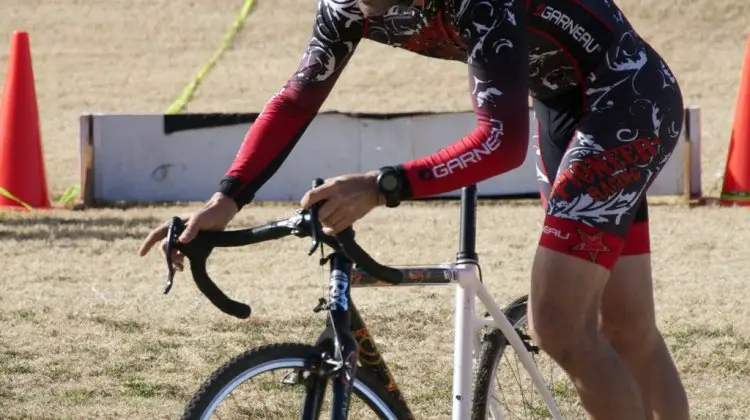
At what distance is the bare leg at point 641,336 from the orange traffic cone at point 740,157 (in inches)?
234

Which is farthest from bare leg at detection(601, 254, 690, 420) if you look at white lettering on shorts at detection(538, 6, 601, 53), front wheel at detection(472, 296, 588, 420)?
white lettering on shorts at detection(538, 6, 601, 53)

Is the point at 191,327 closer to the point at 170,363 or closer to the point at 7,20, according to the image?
the point at 170,363

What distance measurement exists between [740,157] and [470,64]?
7.05 metres

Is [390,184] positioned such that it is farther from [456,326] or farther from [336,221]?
[456,326]

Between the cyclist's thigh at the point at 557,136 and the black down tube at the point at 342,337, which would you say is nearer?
the black down tube at the point at 342,337

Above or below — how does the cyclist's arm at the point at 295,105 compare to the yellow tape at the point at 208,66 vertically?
below

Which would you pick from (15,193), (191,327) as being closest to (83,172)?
(15,193)

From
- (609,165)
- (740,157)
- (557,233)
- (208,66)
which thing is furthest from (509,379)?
(208,66)

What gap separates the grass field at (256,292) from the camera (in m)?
5.60

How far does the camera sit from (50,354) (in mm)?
5992

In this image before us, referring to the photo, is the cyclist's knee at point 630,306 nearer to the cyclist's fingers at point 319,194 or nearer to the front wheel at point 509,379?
the front wheel at point 509,379

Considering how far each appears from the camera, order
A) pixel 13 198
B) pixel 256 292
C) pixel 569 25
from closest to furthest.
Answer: pixel 569 25 < pixel 256 292 < pixel 13 198

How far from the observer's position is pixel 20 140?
9.99 metres

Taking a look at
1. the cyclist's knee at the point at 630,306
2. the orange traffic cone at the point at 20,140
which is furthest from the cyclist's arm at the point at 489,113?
the orange traffic cone at the point at 20,140
